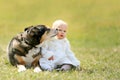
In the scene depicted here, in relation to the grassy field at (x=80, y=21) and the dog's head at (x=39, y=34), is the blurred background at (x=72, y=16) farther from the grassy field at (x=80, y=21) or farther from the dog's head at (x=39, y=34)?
the dog's head at (x=39, y=34)

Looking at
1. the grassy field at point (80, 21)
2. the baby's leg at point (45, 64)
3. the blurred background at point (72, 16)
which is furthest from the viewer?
the blurred background at point (72, 16)

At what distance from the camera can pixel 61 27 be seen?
10.5 metres

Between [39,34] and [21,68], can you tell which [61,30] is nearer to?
[39,34]

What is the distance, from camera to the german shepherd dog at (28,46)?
1008 cm

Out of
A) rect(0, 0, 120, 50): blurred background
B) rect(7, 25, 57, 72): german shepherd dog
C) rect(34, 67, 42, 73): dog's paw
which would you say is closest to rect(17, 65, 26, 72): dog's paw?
rect(7, 25, 57, 72): german shepherd dog

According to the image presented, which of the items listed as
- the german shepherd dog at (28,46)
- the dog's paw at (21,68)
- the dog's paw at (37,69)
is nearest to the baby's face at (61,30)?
the german shepherd dog at (28,46)

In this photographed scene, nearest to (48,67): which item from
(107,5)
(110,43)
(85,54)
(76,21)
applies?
(85,54)

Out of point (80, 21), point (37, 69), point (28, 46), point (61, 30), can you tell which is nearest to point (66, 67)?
point (37, 69)

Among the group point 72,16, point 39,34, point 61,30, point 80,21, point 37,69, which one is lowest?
point 37,69

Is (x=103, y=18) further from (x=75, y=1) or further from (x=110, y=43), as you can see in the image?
(x=110, y=43)

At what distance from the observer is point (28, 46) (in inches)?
403

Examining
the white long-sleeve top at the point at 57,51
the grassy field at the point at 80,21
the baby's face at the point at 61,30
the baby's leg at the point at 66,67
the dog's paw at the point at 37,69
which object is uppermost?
the grassy field at the point at 80,21

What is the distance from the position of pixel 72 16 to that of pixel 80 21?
Result: 1.15m

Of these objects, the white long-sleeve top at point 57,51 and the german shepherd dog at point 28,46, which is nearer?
the german shepherd dog at point 28,46
